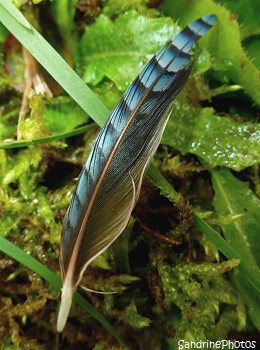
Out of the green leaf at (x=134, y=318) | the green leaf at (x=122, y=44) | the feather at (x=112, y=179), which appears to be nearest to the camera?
the feather at (x=112, y=179)

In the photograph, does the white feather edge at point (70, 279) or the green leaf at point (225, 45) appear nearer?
the white feather edge at point (70, 279)

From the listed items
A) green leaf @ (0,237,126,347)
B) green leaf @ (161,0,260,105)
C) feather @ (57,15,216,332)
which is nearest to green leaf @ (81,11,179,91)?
green leaf @ (161,0,260,105)

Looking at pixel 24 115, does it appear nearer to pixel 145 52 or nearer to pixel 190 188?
pixel 145 52

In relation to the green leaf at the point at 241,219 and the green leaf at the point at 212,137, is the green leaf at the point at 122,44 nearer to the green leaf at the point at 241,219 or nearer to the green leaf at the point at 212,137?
the green leaf at the point at 212,137

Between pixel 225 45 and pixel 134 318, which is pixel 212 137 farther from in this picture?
pixel 134 318

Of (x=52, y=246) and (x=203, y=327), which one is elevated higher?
(x=52, y=246)

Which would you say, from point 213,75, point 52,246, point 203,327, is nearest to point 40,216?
point 52,246

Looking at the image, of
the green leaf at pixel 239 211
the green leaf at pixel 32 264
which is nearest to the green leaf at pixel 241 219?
→ the green leaf at pixel 239 211

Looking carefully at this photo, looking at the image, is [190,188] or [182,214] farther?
[190,188]

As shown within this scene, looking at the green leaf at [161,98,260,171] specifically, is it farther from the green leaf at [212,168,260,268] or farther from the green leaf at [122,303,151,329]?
the green leaf at [122,303,151,329]
